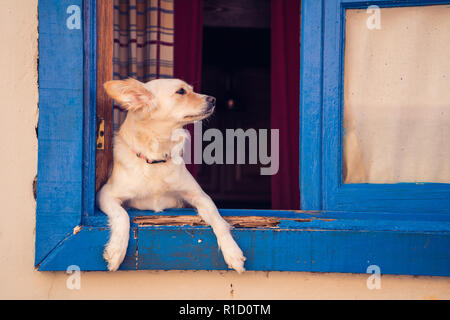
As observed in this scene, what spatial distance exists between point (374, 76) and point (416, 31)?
0.84 ft

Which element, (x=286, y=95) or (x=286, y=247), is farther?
(x=286, y=95)

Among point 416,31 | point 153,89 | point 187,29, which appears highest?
point 187,29

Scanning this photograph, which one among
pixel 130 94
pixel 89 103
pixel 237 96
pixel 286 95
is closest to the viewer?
pixel 89 103

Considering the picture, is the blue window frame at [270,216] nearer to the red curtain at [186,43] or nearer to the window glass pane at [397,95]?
the window glass pane at [397,95]

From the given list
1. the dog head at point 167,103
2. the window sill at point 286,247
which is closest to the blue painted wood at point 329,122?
the window sill at point 286,247

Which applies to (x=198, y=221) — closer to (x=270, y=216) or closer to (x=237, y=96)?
(x=270, y=216)

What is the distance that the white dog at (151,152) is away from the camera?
67.0 inches

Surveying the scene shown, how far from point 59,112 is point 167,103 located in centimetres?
57

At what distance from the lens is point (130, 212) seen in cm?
167

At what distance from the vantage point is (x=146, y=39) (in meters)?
2.97

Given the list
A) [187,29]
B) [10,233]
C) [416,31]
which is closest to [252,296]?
[10,233]

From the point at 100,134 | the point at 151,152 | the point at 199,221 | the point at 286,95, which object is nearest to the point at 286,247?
the point at 199,221
